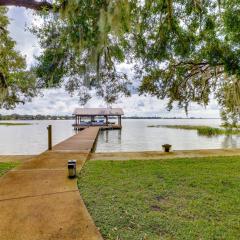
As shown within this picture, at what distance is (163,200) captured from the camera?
508 centimetres

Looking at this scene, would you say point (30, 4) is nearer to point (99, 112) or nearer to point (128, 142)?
point (128, 142)

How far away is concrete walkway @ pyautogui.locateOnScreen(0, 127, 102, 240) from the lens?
360 cm

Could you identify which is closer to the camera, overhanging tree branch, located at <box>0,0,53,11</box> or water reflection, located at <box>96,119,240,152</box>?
overhanging tree branch, located at <box>0,0,53,11</box>

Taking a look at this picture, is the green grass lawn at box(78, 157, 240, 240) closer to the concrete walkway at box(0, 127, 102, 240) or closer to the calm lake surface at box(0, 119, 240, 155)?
the concrete walkway at box(0, 127, 102, 240)

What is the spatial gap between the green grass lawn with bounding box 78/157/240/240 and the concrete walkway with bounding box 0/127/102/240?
238 millimetres

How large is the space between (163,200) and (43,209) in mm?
2106

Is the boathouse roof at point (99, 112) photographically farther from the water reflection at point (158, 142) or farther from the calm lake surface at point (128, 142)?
the water reflection at point (158, 142)

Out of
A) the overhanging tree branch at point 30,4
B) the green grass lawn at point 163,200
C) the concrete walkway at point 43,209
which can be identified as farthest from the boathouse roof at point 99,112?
the overhanging tree branch at point 30,4

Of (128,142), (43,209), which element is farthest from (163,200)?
(128,142)

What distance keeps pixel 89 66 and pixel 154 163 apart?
434cm

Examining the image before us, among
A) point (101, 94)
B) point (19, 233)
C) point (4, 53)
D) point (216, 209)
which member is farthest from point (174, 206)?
point (4, 53)

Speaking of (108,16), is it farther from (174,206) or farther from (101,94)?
(101,94)

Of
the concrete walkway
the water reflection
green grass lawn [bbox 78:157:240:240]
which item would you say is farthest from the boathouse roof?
the concrete walkway

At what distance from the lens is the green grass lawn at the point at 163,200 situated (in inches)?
147
